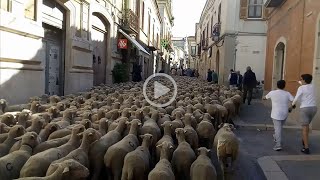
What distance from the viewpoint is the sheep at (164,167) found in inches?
165

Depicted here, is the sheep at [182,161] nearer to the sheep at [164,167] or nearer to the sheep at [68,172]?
the sheep at [164,167]

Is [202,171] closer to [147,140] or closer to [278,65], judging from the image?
[147,140]

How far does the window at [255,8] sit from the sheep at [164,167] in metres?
20.9

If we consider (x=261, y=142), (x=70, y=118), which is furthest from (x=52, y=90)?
(x=261, y=142)

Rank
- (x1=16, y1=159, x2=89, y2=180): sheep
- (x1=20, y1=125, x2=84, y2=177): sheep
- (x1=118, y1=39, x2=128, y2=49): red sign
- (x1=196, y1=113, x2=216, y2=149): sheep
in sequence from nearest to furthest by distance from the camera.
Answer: (x1=16, y1=159, x2=89, y2=180): sheep → (x1=20, y1=125, x2=84, y2=177): sheep → (x1=196, y1=113, x2=216, y2=149): sheep → (x1=118, y1=39, x2=128, y2=49): red sign

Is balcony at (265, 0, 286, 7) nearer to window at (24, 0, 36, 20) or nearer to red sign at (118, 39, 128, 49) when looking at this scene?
red sign at (118, 39, 128, 49)

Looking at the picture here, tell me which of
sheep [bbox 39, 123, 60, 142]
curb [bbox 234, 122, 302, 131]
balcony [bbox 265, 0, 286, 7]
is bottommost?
curb [bbox 234, 122, 302, 131]

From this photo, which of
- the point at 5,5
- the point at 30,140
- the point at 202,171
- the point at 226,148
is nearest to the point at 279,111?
the point at 226,148

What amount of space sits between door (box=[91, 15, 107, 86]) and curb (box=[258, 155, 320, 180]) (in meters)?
11.5

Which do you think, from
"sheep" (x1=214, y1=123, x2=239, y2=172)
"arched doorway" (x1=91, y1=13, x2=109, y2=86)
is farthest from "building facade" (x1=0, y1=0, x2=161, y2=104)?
"sheep" (x1=214, y1=123, x2=239, y2=172)

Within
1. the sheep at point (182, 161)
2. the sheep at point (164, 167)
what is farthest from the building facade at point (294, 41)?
the sheep at point (164, 167)

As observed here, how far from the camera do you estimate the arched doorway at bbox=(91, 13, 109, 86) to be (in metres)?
17.1
